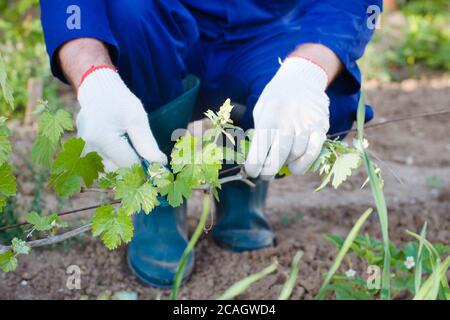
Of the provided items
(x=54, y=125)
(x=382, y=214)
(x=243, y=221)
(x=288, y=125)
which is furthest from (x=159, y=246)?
(x=382, y=214)

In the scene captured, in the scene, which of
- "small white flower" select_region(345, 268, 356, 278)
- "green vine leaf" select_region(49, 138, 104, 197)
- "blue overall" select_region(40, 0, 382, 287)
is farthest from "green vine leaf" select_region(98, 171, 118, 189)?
"small white flower" select_region(345, 268, 356, 278)

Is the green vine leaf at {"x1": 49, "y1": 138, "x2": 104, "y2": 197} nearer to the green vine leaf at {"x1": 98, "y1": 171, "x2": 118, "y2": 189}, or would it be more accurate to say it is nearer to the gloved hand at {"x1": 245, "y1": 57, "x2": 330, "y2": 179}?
the green vine leaf at {"x1": 98, "y1": 171, "x2": 118, "y2": 189}

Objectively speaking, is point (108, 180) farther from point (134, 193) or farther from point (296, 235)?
point (296, 235)

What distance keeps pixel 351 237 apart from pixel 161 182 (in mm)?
335

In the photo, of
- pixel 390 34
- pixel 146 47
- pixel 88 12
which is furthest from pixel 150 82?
pixel 390 34

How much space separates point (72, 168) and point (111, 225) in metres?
0.13

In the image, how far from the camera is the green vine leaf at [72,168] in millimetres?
1127

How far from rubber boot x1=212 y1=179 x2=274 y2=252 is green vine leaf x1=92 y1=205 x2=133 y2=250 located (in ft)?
2.52

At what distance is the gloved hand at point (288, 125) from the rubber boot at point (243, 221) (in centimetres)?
48

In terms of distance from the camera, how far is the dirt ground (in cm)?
164

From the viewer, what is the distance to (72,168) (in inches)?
45.1

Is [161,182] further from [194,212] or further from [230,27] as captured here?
[194,212]

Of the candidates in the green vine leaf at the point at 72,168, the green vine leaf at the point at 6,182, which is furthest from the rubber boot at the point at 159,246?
the green vine leaf at the point at 6,182

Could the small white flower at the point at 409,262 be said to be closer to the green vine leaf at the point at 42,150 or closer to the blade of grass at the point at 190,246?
the blade of grass at the point at 190,246
